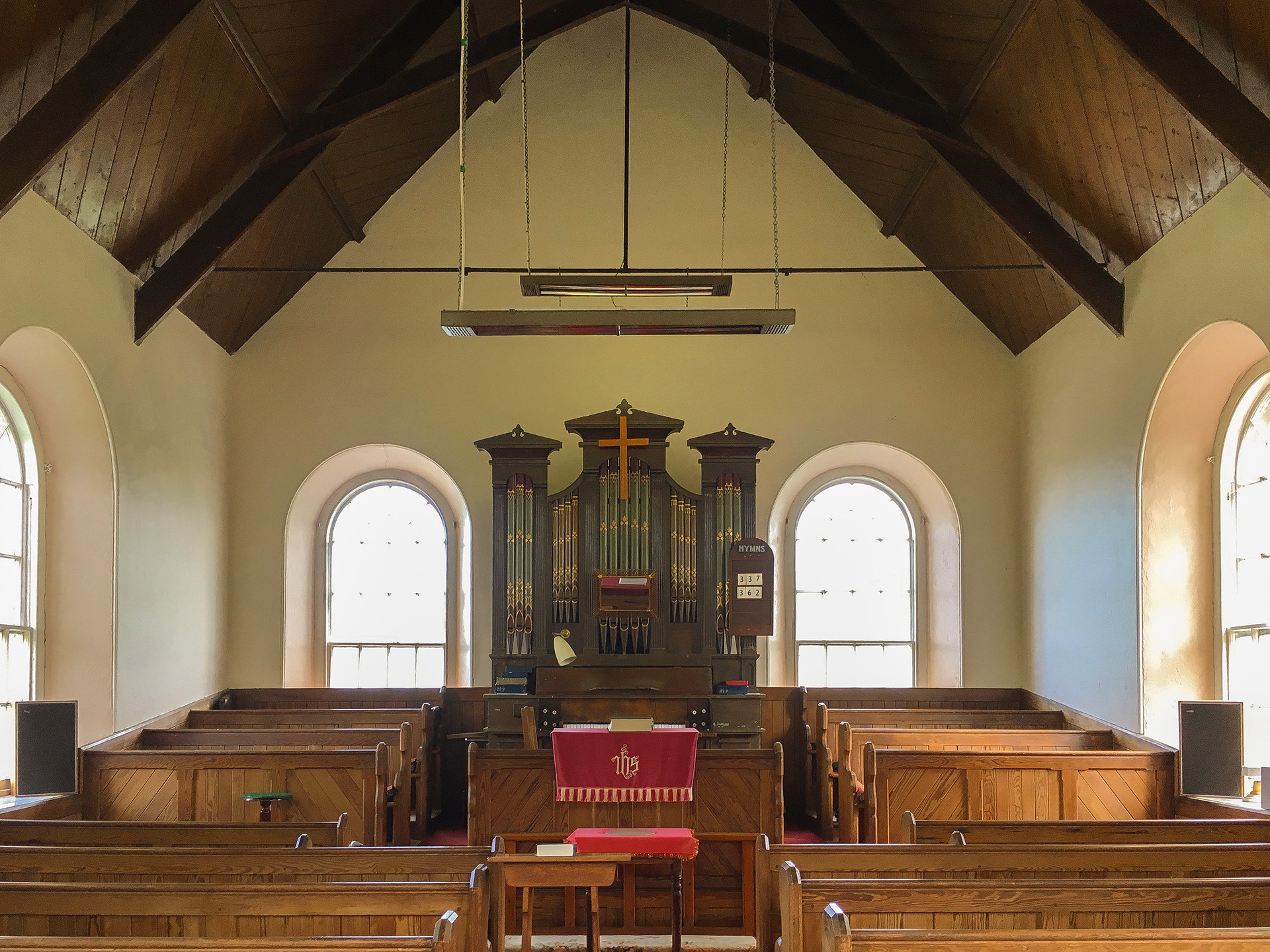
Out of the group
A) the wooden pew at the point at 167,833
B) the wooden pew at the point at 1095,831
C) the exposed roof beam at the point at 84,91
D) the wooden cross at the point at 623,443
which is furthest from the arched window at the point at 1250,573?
the exposed roof beam at the point at 84,91

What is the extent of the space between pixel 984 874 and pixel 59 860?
364 centimetres

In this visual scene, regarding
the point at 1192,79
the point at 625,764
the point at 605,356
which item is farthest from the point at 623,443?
the point at 1192,79

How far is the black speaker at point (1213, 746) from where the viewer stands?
688 centimetres

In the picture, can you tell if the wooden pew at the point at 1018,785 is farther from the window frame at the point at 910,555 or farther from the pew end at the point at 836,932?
the pew end at the point at 836,932

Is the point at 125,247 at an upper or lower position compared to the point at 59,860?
upper

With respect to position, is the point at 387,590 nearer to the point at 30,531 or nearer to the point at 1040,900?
the point at 30,531

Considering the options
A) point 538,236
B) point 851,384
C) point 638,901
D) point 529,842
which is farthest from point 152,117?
point 851,384

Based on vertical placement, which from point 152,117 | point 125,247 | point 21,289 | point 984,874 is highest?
point 152,117

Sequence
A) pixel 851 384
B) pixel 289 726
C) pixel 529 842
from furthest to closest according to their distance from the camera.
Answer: pixel 851 384
pixel 289 726
pixel 529 842

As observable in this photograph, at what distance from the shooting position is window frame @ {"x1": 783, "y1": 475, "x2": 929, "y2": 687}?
34.5 feet

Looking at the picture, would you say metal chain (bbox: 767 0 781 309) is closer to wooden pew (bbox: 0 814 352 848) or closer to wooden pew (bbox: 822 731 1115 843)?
wooden pew (bbox: 822 731 1115 843)

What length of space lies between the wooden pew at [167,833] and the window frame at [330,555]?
4.89 m

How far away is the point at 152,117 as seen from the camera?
689 centimetres

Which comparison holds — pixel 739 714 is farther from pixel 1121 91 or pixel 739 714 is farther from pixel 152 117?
pixel 152 117
